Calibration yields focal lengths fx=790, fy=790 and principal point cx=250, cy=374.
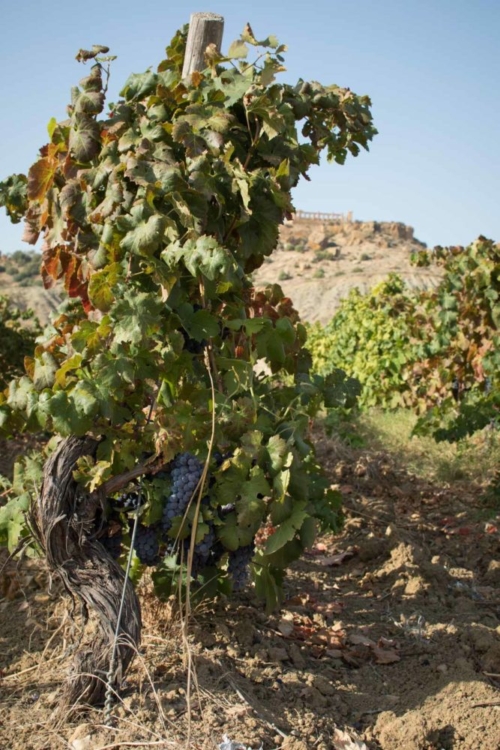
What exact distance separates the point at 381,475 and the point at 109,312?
4.41 meters

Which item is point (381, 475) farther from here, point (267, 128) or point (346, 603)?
point (267, 128)

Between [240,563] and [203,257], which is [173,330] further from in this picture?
[240,563]

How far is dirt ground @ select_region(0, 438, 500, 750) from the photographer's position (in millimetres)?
2684

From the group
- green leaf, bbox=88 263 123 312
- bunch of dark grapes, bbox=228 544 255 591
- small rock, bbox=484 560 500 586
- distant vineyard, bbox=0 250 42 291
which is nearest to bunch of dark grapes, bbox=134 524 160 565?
bunch of dark grapes, bbox=228 544 255 591

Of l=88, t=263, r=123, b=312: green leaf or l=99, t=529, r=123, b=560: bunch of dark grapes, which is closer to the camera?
l=88, t=263, r=123, b=312: green leaf

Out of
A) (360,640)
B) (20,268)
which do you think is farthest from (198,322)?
(20,268)

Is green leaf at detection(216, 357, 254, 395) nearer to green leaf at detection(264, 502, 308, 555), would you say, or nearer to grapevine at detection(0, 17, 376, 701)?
grapevine at detection(0, 17, 376, 701)

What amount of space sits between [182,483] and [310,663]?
1093 millimetres

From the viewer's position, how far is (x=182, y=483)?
9.70 ft

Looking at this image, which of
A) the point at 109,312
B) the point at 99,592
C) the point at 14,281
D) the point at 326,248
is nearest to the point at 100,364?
the point at 109,312

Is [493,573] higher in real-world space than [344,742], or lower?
higher

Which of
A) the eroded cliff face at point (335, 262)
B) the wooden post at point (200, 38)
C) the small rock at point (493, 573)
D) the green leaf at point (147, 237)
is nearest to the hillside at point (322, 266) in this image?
the eroded cliff face at point (335, 262)

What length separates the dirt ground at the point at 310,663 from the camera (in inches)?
106

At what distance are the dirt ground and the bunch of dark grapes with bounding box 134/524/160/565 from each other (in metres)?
0.34
